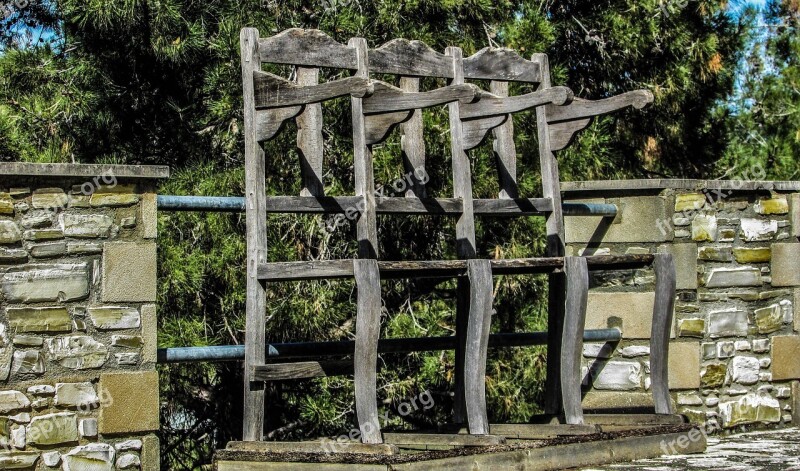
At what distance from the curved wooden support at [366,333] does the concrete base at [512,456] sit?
0.19m

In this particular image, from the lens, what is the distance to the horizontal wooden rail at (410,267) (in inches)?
150

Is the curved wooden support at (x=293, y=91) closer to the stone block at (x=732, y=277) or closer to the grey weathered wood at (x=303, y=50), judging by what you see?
the grey weathered wood at (x=303, y=50)

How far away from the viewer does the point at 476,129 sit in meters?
4.55

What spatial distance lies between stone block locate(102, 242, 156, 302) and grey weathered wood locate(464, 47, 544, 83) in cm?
158

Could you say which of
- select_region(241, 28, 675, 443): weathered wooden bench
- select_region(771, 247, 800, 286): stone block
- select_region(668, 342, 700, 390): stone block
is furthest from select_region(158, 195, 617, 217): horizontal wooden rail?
select_region(771, 247, 800, 286): stone block

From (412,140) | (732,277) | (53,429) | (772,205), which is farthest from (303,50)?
(772,205)

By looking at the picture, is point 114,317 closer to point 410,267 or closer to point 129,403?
point 129,403

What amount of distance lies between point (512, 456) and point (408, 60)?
5.25ft

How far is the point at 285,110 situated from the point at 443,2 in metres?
3.55

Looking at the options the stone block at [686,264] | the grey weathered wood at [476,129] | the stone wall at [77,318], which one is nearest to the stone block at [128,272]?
the stone wall at [77,318]

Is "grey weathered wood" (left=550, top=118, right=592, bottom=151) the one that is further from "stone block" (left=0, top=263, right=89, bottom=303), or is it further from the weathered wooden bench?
"stone block" (left=0, top=263, right=89, bottom=303)

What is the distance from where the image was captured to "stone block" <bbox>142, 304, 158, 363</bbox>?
12.7 ft

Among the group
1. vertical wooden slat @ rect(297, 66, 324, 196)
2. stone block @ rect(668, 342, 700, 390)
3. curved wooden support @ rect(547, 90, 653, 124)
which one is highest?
curved wooden support @ rect(547, 90, 653, 124)

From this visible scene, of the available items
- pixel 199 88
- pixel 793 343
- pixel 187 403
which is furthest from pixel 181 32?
pixel 793 343
